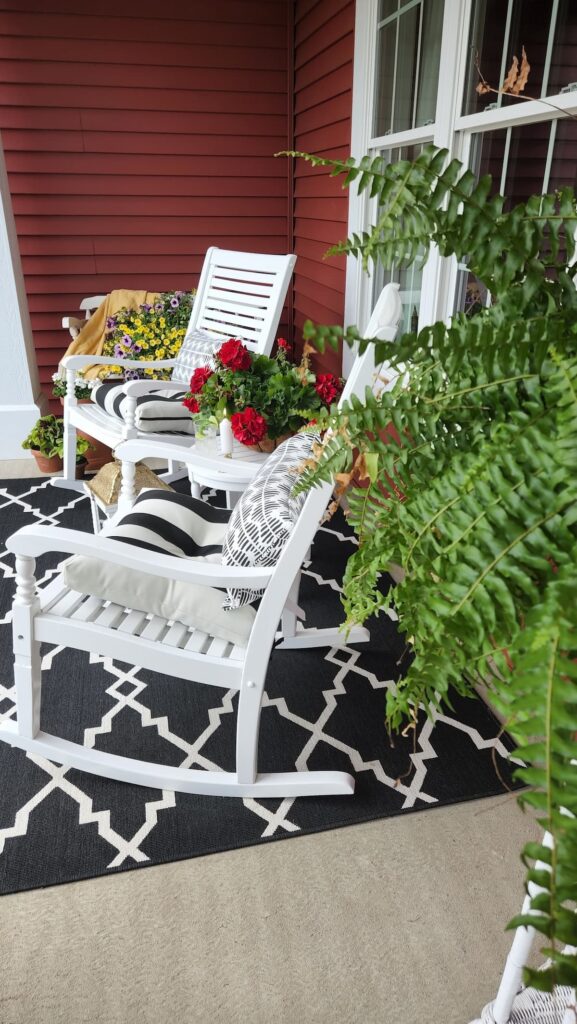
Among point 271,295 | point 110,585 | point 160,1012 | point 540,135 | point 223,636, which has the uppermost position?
point 540,135

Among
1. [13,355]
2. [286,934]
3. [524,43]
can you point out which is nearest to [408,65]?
[524,43]

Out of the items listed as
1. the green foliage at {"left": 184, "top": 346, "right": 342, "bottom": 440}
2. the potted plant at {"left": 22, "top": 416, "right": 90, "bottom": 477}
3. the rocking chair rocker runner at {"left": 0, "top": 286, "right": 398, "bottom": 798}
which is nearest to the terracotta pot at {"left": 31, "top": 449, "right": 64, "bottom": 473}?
the potted plant at {"left": 22, "top": 416, "right": 90, "bottom": 477}

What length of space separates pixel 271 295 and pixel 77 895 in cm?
246

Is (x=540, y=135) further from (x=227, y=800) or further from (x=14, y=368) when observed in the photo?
(x=14, y=368)

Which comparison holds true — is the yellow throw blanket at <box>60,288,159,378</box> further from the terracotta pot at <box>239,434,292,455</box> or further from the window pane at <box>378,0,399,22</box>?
the terracotta pot at <box>239,434,292,455</box>

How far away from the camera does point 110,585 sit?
152 cm

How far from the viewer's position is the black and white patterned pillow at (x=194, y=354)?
10.5ft

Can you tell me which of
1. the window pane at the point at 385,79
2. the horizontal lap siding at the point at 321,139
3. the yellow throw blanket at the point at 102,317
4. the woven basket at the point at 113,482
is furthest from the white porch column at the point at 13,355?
the window pane at the point at 385,79

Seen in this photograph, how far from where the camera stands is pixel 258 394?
2295 mm

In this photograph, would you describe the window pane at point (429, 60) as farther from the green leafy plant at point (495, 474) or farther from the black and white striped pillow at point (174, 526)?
the green leafy plant at point (495, 474)

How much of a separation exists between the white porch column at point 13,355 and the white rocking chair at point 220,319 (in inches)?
21.2

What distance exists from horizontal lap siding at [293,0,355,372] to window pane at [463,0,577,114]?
110cm

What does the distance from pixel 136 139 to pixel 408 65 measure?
81.7 inches

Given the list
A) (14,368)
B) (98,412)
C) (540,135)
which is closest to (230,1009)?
(540,135)
